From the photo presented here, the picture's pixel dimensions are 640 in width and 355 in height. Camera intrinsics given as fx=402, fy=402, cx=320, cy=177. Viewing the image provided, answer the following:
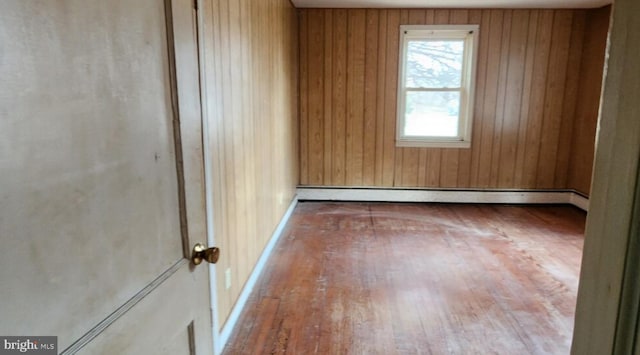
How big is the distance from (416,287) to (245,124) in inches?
64.7

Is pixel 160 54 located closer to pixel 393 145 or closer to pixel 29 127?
pixel 29 127

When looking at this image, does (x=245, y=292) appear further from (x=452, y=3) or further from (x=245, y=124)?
(x=452, y=3)

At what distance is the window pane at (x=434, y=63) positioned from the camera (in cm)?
489

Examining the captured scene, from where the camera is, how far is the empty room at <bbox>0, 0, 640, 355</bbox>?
56 cm

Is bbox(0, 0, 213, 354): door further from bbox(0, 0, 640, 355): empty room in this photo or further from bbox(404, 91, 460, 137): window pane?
bbox(404, 91, 460, 137): window pane

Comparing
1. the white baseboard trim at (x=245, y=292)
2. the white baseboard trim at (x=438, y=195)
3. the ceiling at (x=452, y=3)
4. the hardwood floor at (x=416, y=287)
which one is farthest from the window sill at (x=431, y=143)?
the white baseboard trim at (x=245, y=292)

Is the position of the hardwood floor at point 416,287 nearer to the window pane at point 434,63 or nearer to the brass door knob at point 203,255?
the brass door knob at point 203,255

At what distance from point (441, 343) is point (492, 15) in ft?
13.4

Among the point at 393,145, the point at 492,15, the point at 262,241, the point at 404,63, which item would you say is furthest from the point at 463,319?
the point at 492,15

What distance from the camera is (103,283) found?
0.71 metres

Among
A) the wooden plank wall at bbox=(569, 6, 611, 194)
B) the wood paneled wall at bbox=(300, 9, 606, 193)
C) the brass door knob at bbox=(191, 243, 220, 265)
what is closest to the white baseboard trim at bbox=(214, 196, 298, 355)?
the brass door knob at bbox=(191, 243, 220, 265)

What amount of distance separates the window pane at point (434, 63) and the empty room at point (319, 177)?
0.02 meters

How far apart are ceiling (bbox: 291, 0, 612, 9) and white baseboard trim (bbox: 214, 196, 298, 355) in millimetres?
2510

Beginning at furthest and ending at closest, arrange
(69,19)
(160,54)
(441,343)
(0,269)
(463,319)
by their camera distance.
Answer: (463,319)
(441,343)
(160,54)
(69,19)
(0,269)
